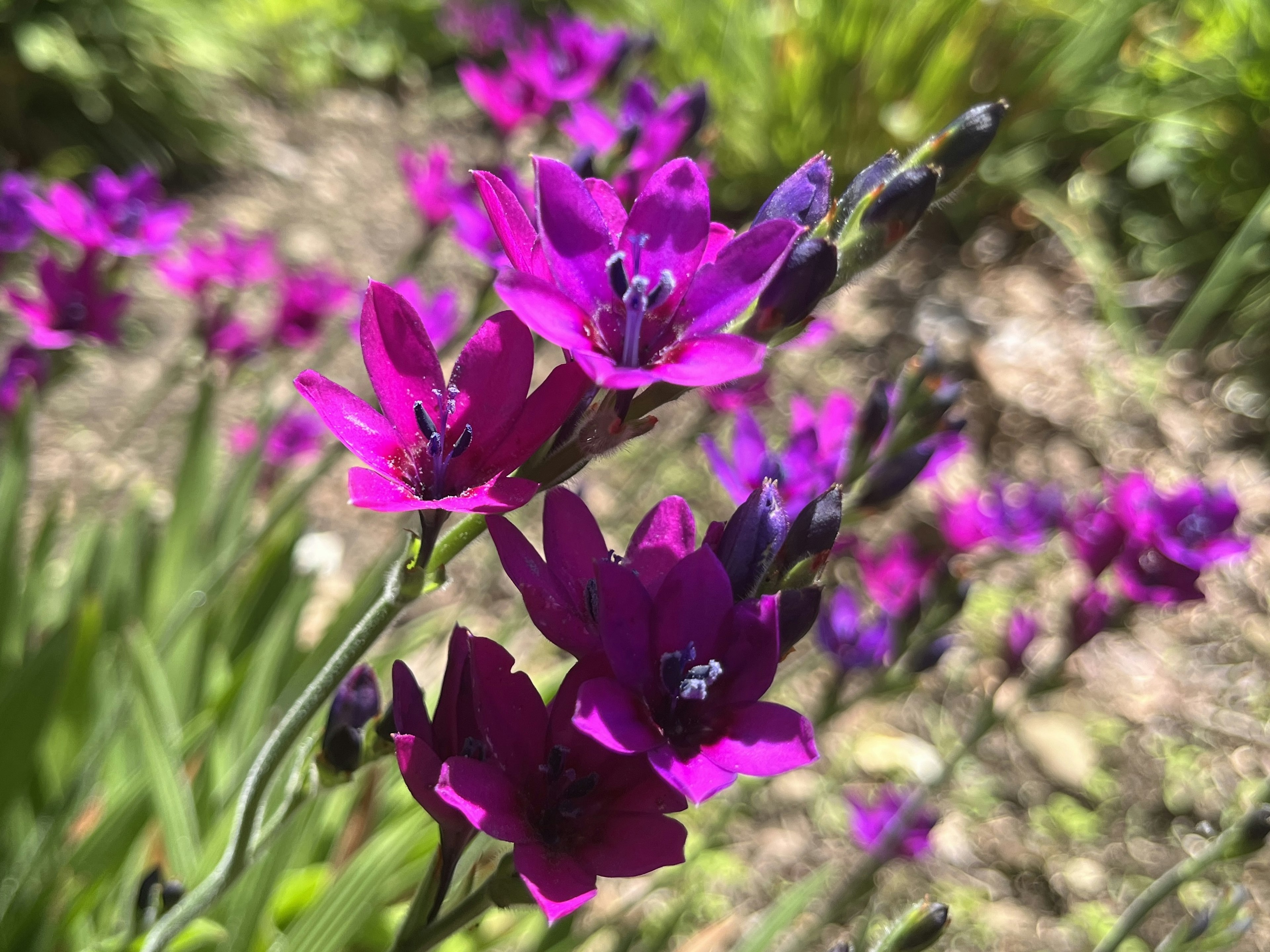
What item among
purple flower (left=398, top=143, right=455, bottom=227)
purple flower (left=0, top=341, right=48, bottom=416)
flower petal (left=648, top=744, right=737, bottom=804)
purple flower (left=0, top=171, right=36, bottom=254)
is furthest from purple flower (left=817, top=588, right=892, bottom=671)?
purple flower (left=0, top=171, right=36, bottom=254)

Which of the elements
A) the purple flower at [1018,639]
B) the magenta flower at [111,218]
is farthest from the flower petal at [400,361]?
the purple flower at [1018,639]

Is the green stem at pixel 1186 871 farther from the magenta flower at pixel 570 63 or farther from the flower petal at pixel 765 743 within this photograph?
the magenta flower at pixel 570 63

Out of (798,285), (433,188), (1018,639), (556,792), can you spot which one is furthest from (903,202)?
(433,188)

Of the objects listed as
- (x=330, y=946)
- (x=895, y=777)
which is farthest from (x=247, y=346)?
(x=895, y=777)

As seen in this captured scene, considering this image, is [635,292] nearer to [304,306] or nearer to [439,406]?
[439,406]

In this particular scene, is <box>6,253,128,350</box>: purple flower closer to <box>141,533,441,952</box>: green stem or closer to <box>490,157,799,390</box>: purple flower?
<box>141,533,441,952</box>: green stem
